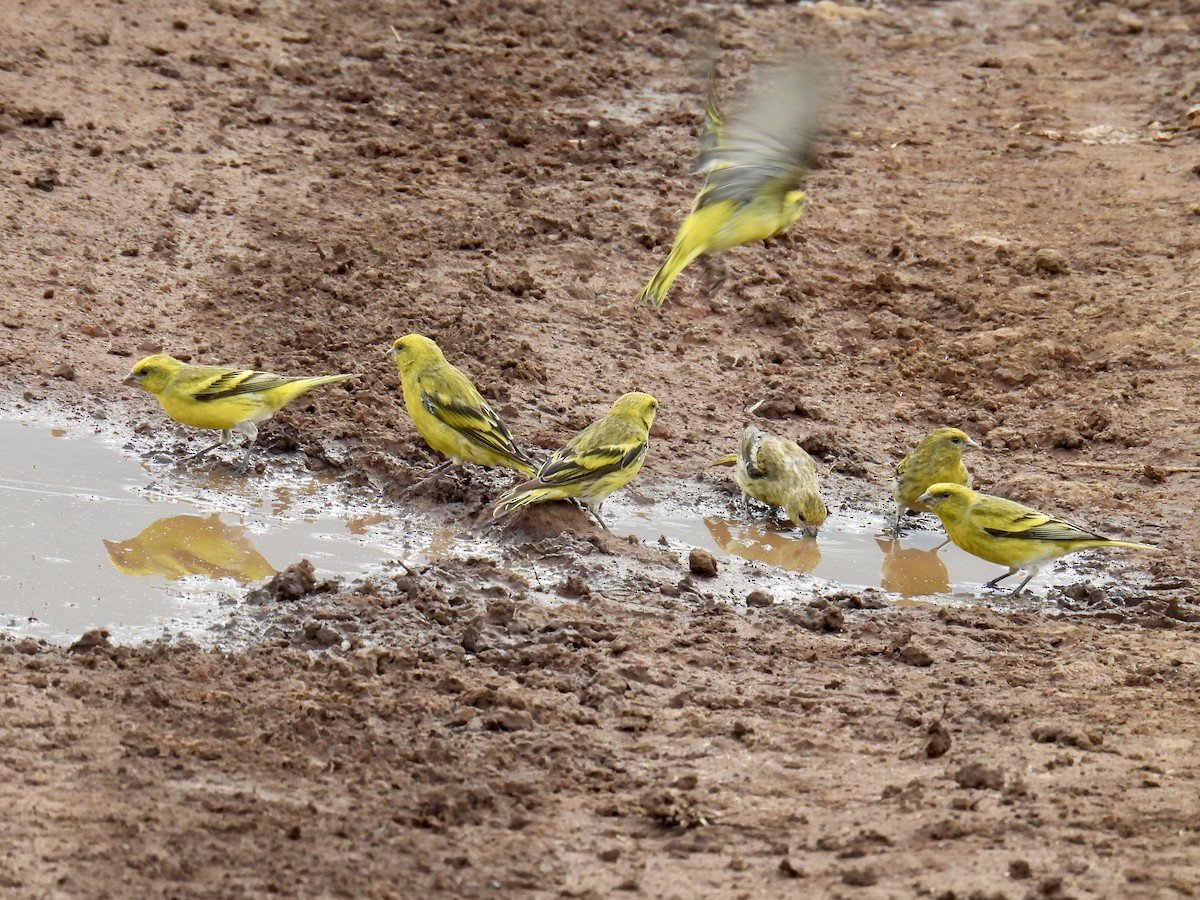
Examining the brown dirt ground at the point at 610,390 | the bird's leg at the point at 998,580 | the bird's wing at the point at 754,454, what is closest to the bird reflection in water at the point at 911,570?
the bird's leg at the point at 998,580

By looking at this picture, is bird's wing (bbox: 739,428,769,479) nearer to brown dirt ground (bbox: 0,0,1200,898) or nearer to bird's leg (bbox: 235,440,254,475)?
brown dirt ground (bbox: 0,0,1200,898)

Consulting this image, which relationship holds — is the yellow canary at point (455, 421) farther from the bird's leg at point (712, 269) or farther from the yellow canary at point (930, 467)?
the yellow canary at point (930, 467)

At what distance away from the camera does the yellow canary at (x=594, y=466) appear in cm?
894

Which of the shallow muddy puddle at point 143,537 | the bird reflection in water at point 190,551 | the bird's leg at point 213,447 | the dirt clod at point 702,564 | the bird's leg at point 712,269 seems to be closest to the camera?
the shallow muddy puddle at point 143,537

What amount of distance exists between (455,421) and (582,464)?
844mm

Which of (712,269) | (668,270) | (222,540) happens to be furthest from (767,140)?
(222,540)

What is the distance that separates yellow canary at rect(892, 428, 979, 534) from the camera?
9766 mm

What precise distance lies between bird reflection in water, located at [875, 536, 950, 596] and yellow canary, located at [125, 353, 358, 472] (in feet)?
11.9

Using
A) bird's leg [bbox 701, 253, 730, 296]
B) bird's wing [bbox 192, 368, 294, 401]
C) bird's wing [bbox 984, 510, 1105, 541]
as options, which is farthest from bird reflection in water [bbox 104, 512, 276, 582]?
bird's wing [bbox 984, 510, 1105, 541]

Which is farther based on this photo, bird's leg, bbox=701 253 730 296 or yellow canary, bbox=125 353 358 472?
bird's leg, bbox=701 253 730 296

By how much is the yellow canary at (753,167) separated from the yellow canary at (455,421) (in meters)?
1.16

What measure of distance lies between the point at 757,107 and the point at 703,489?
7.84 feet

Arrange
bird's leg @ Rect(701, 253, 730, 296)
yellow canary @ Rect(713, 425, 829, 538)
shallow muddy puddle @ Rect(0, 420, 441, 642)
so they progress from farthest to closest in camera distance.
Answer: bird's leg @ Rect(701, 253, 730, 296), yellow canary @ Rect(713, 425, 829, 538), shallow muddy puddle @ Rect(0, 420, 441, 642)

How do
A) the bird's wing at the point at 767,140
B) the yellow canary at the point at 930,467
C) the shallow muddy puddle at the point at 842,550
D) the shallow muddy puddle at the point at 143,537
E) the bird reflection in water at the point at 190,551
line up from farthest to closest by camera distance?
the yellow canary at the point at 930,467 < the shallow muddy puddle at the point at 842,550 < the bird's wing at the point at 767,140 < the bird reflection in water at the point at 190,551 < the shallow muddy puddle at the point at 143,537
